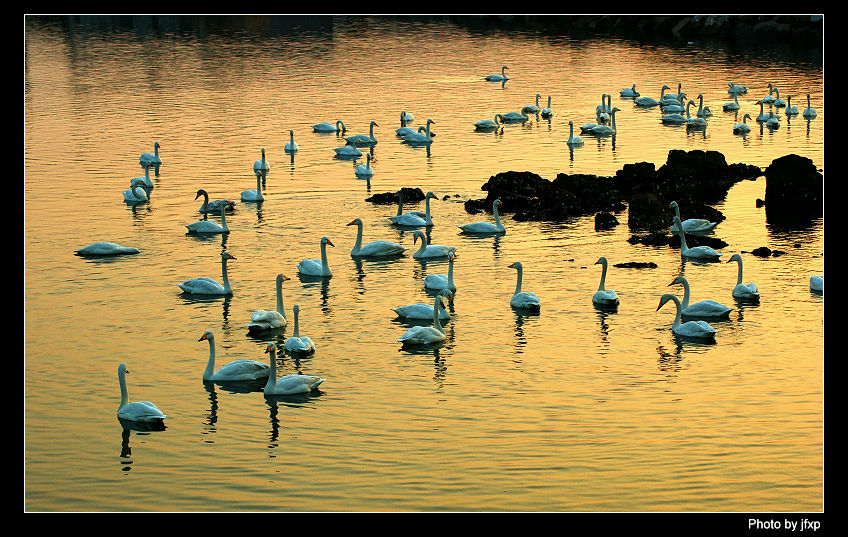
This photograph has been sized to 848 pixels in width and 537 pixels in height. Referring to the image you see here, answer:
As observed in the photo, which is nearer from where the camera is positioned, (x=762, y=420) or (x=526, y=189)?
(x=762, y=420)

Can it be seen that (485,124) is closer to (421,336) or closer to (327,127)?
(327,127)

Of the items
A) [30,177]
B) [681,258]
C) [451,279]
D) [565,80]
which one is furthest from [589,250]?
[565,80]

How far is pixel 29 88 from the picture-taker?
68.4 metres

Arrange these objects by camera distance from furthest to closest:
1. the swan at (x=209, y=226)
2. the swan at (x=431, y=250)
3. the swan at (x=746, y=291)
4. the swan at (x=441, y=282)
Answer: the swan at (x=209, y=226)
the swan at (x=431, y=250)
the swan at (x=441, y=282)
the swan at (x=746, y=291)

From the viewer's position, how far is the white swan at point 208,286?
3047cm

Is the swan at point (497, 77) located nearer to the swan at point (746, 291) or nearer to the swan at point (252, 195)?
the swan at point (252, 195)

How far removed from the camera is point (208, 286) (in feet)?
100

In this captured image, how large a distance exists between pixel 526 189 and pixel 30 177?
18.0 meters

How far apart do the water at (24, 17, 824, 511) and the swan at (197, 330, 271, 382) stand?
31cm

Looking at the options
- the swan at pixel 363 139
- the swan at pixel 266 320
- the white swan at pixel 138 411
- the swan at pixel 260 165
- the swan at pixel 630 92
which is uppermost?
the swan at pixel 630 92

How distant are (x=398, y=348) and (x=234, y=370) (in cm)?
381

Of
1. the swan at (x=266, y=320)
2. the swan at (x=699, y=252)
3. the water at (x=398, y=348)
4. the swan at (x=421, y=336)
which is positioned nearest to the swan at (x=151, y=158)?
the water at (x=398, y=348)

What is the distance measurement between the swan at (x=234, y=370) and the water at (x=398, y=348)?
0.31 metres

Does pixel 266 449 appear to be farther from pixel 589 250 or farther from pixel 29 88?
pixel 29 88
